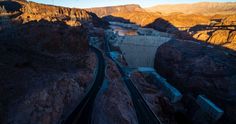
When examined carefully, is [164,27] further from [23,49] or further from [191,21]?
[23,49]

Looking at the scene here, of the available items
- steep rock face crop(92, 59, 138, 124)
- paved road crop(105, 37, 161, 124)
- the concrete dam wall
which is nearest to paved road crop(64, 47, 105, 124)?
steep rock face crop(92, 59, 138, 124)

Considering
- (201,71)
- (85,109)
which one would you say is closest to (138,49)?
(201,71)

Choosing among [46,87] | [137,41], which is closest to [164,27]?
A: [137,41]

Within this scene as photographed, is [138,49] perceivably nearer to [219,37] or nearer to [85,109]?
[219,37]

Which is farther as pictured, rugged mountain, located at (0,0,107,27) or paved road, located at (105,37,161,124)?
rugged mountain, located at (0,0,107,27)

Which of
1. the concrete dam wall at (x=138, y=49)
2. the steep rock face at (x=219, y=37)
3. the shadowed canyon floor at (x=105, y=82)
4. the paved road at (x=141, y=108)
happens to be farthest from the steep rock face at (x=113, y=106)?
the steep rock face at (x=219, y=37)

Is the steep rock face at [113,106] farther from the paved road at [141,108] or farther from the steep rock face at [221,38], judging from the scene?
the steep rock face at [221,38]

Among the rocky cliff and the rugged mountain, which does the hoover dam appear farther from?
the rugged mountain
